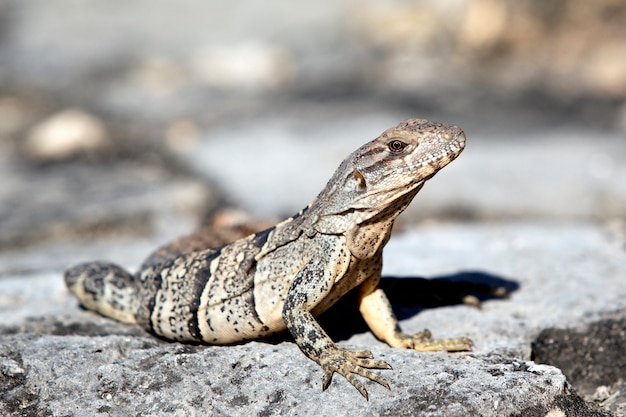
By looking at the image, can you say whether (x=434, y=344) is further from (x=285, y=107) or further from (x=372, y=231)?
(x=285, y=107)

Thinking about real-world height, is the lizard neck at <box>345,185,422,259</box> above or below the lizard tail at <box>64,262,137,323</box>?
above

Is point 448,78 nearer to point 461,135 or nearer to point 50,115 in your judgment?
point 50,115

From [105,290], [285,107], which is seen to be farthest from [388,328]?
[285,107]

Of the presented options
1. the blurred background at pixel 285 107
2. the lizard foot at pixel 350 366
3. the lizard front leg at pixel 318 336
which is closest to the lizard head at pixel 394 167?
the lizard front leg at pixel 318 336

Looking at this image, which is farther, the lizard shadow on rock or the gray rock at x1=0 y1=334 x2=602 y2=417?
the lizard shadow on rock

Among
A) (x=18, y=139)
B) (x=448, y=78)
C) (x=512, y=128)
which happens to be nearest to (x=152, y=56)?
(x=18, y=139)

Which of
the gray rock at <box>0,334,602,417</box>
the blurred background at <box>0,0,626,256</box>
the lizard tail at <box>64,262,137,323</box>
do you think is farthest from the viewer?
the blurred background at <box>0,0,626,256</box>

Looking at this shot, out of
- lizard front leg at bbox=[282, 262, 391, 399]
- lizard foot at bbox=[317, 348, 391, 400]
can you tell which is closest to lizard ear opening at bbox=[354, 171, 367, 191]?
lizard front leg at bbox=[282, 262, 391, 399]

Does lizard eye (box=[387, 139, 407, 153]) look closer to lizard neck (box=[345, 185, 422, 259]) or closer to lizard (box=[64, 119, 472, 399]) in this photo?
lizard (box=[64, 119, 472, 399])
